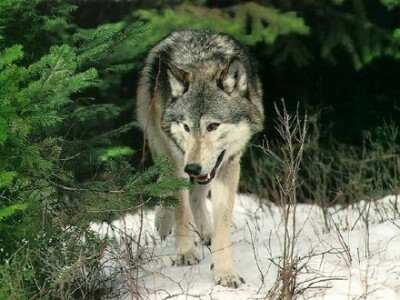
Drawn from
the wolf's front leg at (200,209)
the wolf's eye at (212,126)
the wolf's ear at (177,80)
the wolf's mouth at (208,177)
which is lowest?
the wolf's front leg at (200,209)

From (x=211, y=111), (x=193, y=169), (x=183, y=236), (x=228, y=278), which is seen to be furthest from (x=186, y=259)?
(x=211, y=111)

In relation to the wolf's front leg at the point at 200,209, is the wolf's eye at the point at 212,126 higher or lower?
higher

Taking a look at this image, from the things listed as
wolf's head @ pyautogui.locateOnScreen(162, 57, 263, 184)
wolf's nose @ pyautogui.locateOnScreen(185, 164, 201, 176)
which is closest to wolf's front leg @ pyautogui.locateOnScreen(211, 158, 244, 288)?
wolf's head @ pyautogui.locateOnScreen(162, 57, 263, 184)

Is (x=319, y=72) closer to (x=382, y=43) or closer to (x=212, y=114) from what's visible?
(x=382, y=43)

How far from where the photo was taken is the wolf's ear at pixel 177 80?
6.31m

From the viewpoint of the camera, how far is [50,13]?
5.89 metres

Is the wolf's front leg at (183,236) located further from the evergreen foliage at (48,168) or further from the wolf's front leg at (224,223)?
the evergreen foliage at (48,168)

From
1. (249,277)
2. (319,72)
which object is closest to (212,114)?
(249,277)

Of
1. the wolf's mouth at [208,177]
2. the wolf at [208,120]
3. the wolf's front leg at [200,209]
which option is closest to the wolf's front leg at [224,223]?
the wolf at [208,120]

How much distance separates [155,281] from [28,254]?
120cm

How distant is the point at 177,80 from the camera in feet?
20.8

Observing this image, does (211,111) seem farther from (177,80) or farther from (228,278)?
(228,278)

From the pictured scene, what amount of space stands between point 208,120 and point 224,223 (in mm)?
801

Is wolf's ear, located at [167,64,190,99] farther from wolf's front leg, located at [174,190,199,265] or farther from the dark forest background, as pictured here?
wolf's front leg, located at [174,190,199,265]
